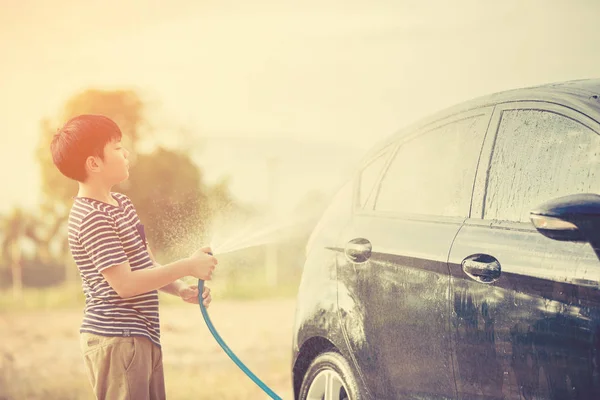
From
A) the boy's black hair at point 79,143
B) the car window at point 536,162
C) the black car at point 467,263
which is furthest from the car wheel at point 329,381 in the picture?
the boy's black hair at point 79,143

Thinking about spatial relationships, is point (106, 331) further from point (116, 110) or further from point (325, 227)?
point (116, 110)

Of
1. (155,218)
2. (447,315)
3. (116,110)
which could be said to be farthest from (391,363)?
(116,110)

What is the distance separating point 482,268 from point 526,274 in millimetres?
202

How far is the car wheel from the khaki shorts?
0.85m

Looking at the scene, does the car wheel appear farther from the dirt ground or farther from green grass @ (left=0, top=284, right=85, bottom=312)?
green grass @ (left=0, top=284, right=85, bottom=312)

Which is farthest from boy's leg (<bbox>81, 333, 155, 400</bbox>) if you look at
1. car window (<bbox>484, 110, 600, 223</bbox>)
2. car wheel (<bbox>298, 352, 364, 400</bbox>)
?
car window (<bbox>484, 110, 600, 223</bbox>)

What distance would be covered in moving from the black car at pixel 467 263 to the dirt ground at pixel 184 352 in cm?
187

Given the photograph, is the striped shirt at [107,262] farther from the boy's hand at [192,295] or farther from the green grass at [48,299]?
the green grass at [48,299]

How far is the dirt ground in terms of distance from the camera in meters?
6.38

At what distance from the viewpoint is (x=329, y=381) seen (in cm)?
374

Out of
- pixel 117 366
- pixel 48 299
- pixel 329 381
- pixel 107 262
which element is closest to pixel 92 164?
pixel 107 262

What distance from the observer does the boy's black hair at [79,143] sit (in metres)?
3.28

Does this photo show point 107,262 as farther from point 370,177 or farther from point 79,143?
point 370,177

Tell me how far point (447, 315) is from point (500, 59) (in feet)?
9.35
